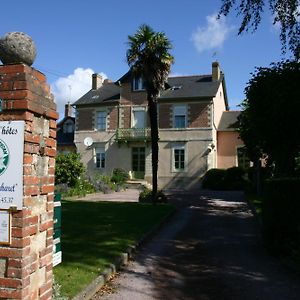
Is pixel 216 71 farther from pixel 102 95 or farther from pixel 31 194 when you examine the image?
pixel 31 194

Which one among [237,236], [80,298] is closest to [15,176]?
[80,298]

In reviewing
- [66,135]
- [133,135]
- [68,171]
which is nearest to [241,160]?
[133,135]

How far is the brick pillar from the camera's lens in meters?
4.20

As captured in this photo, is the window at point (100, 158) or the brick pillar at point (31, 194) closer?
the brick pillar at point (31, 194)

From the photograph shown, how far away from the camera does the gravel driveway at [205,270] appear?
21.8 feet

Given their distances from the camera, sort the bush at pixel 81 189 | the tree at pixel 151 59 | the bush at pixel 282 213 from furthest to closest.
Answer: the bush at pixel 81 189
the tree at pixel 151 59
the bush at pixel 282 213

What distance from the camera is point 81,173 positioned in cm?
2691

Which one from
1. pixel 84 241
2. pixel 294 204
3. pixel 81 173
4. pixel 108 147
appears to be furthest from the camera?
pixel 108 147

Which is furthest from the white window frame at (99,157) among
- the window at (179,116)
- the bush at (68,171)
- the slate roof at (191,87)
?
the bush at (68,171)

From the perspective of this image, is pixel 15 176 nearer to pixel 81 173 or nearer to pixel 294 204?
pixel 294 204

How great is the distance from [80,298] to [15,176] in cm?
248

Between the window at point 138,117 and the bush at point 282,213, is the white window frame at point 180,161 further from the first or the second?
the bush at point 282,213

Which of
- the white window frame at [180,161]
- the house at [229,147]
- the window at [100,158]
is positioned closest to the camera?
the white window frame at [180,161]

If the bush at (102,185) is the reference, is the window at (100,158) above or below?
above
